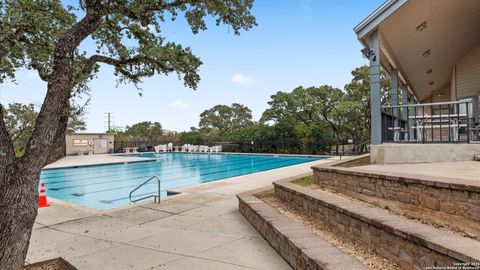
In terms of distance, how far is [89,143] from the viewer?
3005 centimetres

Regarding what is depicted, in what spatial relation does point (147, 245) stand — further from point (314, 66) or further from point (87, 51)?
Answer: point (314, 66)

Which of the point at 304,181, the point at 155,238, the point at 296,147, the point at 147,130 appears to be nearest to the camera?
the point at 155,238

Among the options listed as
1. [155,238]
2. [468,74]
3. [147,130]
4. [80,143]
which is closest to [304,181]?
[155,238]

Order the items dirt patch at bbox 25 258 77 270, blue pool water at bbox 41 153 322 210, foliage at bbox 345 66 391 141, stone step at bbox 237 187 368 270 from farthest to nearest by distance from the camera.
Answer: foliage at bbox 345 66 391 141 → blue pool water at bbox 41 153 322 210 → dirt patch at bbox 25 258 77 270 → stone step at bbox 237 187 368 270

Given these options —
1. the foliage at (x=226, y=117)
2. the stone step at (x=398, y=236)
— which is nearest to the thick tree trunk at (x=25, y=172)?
the stone step at (x=398, y=236)

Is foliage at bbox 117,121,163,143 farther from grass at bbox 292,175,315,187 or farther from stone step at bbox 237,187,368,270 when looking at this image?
stone step at bbox 237,187,368,270

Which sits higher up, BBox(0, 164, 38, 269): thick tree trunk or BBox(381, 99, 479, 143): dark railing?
BBox(381, 99, 479, 143): dark railing

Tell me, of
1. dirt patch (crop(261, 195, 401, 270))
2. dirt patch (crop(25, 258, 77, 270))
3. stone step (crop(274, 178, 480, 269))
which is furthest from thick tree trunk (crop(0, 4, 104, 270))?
stone step (crop(274, 178, 480, 269))

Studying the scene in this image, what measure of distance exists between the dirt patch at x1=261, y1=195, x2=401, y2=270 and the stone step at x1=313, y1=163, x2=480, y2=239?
2.75 feet

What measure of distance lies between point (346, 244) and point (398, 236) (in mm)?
832

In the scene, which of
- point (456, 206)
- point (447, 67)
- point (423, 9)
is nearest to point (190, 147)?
point (447, 67)

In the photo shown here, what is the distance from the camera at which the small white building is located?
2866 cm

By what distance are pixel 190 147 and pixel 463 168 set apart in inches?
1126

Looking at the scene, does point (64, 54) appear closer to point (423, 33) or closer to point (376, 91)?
point (376, 91)
